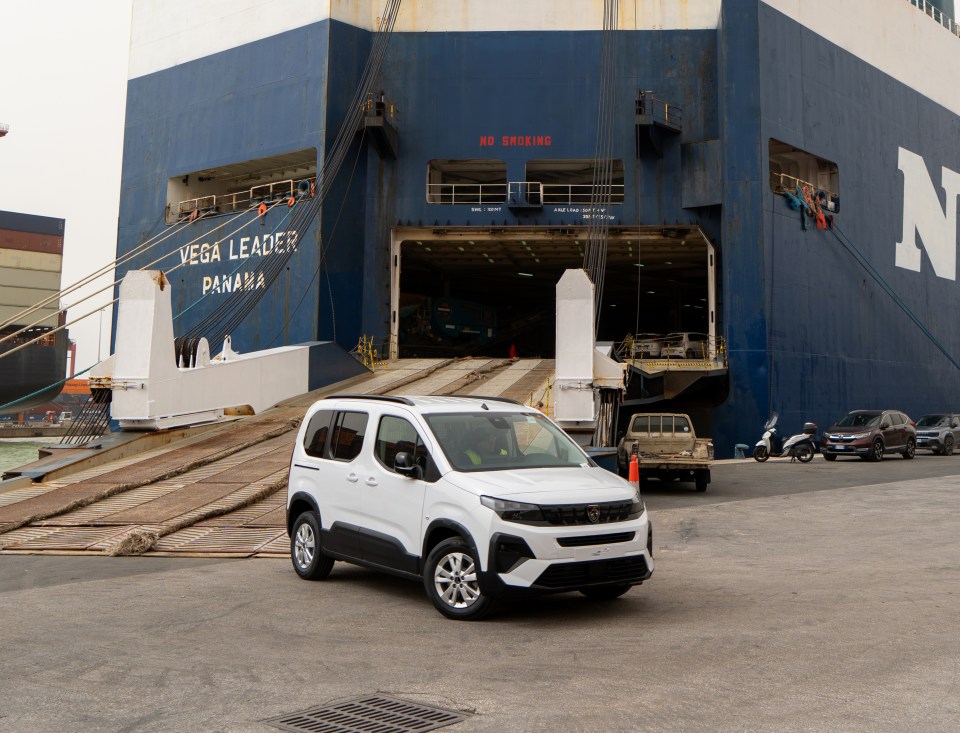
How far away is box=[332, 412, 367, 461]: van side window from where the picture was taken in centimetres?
891

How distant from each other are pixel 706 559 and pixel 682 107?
2464 centimetres

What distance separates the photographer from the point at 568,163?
33562 millimetres

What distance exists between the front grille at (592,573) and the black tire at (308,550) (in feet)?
9.50

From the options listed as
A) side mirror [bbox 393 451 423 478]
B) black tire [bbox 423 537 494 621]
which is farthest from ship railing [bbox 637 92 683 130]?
black tire [bbox 423 537 494 621]

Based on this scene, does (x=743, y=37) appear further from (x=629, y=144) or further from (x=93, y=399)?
(x=93, y=399)

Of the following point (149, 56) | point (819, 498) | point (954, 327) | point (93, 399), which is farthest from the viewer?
point (954, 327)

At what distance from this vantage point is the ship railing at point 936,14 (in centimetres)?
4141

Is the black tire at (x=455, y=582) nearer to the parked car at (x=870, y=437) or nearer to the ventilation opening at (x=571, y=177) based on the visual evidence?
the parked car at (x=870, y=437)

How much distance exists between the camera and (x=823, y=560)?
34.9 feet

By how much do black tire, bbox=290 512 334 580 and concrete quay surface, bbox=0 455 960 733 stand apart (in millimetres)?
174

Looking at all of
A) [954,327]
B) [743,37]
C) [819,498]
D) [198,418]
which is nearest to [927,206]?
[954,327]

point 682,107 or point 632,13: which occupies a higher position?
point 632,13

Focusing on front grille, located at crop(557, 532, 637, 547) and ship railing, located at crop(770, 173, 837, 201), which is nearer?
front grille, located at crop(557, 532, 637, 547)

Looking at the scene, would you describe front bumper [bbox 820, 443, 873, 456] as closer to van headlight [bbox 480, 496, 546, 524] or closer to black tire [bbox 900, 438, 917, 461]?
black tire [bbox 900, 438, 917, 461]
